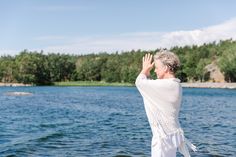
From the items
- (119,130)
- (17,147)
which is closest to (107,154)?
(17,147)

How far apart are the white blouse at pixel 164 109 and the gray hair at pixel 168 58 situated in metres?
0.23

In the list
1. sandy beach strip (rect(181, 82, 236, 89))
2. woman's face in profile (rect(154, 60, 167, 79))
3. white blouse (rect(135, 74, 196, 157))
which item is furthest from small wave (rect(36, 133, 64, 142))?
sandy beach strip (rect(181, 82, 236, 89))

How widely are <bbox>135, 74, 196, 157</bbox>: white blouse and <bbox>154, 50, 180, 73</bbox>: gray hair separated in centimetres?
23

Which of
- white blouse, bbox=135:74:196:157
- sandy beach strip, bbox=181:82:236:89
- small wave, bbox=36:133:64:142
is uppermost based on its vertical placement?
white blouse, bbox=135:74:196:157

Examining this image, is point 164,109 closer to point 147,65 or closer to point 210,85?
point 147,65

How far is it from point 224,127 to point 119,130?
7921 millimetres

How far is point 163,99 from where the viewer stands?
788 cm

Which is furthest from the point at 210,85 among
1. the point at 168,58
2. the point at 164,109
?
the point at 168,58

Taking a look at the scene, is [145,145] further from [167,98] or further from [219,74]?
[219,74]

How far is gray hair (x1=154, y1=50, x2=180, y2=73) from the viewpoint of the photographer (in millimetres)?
7762

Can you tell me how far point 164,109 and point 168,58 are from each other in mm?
858

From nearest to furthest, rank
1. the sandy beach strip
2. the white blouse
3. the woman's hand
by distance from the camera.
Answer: the woman's hand → the white blouse → the sandy beach strip

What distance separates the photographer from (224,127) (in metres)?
34.8

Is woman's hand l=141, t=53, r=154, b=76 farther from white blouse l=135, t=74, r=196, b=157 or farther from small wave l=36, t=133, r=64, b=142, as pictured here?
small wave l=36, t=133, r=64, b=142
